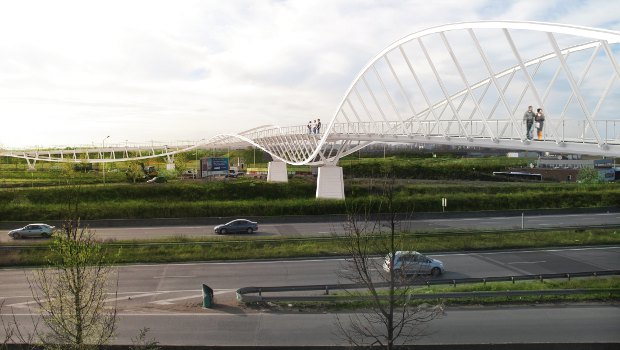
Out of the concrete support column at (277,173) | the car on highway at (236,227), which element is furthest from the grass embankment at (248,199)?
the car on highway at (236,227)

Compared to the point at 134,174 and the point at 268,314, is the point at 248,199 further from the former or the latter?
the point at 268,314

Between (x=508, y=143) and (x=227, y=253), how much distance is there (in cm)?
1557

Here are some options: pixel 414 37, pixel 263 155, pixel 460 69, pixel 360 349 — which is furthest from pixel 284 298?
pixel 263 155

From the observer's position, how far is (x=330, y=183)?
4697cm

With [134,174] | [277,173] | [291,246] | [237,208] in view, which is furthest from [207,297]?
[277,173]

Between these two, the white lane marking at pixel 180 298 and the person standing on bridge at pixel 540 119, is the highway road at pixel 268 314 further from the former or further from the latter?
the person standing on bridge at pixel 540 119

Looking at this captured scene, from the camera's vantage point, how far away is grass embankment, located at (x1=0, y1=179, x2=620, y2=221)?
135ft

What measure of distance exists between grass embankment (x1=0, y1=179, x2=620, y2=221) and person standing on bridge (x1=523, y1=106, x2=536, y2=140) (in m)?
18.0

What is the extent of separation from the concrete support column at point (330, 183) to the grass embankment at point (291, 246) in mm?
17460

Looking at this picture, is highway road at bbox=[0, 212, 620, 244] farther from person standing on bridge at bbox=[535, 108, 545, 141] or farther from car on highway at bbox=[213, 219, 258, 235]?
person standing on bridge at bbox=[535, 108, 545, 141]

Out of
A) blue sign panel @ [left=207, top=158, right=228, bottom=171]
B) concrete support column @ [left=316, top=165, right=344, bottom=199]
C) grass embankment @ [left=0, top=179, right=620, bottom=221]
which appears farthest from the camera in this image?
blue sign panel @ [left=207, top=158, right=228, bottom=171]

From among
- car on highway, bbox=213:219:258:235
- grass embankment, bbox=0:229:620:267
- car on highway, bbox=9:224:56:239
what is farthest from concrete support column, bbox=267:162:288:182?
car on highway, bbox=9:224:56:239

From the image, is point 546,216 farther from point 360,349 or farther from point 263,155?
point 263,155

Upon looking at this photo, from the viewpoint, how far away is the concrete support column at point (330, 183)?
4625cm
